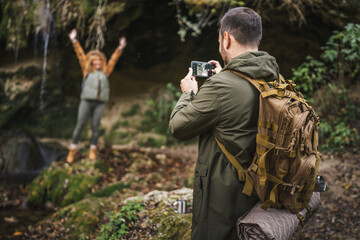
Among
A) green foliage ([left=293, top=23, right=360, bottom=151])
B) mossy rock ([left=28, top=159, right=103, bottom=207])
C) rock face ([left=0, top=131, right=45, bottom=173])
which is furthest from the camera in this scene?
rock face ([left=0, top=131, right=45, bottom=173])

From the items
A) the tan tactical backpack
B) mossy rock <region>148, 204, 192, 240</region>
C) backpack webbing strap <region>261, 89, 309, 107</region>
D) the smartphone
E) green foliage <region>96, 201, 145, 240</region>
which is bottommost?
green foliage <region>96, 201, 145, 240</region>

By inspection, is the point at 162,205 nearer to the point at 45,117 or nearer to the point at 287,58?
the point at 287,58

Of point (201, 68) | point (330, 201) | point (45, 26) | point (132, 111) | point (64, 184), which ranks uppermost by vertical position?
point (45, 26)

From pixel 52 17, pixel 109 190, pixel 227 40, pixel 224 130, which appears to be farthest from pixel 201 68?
pixel 52 17

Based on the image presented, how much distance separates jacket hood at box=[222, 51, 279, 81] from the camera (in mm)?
1899

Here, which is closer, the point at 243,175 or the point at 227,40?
the point at 243,175

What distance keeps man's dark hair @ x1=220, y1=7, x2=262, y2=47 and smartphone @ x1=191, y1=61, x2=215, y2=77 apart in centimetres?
35

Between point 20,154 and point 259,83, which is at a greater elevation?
point 259,83

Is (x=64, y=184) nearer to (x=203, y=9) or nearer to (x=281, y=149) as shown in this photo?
(x=203, y=9)

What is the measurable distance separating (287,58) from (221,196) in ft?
19.5

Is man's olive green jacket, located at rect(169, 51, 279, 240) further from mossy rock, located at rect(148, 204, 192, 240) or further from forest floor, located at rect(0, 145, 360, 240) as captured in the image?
forest floor, located at rect(0, 145, 360, 240)

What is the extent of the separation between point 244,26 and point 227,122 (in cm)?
61

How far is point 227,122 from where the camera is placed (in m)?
1.92

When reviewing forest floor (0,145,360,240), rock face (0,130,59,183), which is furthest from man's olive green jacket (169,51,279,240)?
rock face (0,130,59,183)
